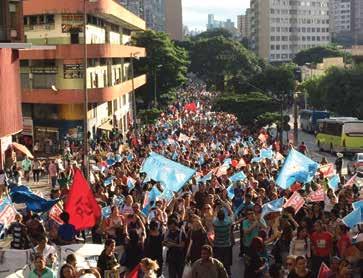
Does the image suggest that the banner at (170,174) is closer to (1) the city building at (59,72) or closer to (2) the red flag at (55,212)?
(2) the red flag at (55,212)

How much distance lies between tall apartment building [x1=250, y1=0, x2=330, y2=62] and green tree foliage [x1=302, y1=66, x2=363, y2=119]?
103862mm

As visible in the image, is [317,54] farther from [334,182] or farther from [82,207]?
[82,207]

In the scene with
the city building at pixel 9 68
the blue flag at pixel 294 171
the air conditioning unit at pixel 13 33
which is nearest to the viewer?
the blue flag at pixel 294 171

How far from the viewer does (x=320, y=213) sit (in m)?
14.1

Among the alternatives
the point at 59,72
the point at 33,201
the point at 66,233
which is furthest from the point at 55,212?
the point at 59,72

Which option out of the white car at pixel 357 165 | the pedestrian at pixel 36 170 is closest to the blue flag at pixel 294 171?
the white car at pixel 357 165

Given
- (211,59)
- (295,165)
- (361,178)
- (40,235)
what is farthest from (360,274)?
(211,59)

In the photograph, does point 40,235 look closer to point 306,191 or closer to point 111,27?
point 306,191

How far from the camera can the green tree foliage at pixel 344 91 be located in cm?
6699

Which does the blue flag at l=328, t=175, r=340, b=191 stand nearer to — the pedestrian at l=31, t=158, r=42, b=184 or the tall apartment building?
the pedestrian at l=31, t=158, r=42, b=184

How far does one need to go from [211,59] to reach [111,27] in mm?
63721

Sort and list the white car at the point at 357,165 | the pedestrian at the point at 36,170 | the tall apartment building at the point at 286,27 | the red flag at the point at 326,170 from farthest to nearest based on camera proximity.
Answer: the tall apartment building at the point at 286,27
the white car at the point at 357,165
the pedestrian at the point at 36,170
the red flag at the point at 326,170

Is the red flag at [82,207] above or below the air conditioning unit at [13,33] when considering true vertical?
below

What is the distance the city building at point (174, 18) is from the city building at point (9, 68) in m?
156
